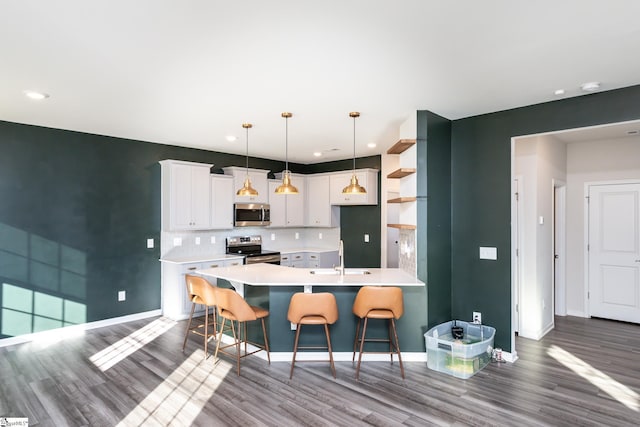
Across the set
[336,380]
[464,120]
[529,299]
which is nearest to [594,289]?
[529,299]

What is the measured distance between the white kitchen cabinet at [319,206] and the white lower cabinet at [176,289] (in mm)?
2417

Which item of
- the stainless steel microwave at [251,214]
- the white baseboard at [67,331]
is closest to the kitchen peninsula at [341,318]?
the white baseboard at [67,331]

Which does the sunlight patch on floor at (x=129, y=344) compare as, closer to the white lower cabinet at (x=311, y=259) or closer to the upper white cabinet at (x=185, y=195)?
the upper white cabinet at (x=185, y=195)

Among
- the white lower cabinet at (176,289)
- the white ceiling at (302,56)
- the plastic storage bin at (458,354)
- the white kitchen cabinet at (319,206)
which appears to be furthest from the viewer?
the white kitchen cabinet at (319,206)

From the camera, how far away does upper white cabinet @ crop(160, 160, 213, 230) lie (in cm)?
559

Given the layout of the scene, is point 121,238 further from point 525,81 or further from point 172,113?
point 525,81

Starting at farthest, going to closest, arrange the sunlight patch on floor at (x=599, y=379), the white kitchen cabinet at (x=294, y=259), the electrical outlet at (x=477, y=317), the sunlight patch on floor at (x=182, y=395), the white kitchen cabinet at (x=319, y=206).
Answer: the white kitchen cabinet at (x=319, y=206)
the white kitchen cabinet at (x=294, y=259)
the electrical outlet at (x=477, y=317)
the sunlight patch on floor at (x=599, y=379)
the sunlight patch on floor at (x=182, y=395)

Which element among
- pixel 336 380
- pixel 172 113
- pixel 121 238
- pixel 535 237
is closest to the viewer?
pixel 336 380

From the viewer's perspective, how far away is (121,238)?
5344mm

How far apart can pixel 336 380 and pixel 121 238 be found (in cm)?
372

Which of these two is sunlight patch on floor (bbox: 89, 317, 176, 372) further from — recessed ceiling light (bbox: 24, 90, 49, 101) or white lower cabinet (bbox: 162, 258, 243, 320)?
recessed ceiling light (bbox: 24, 90, 49, 101)

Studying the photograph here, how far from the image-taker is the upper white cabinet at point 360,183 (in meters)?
6.58

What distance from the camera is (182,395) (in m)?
3.18

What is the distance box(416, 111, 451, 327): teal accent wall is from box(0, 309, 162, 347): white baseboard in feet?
13.4
